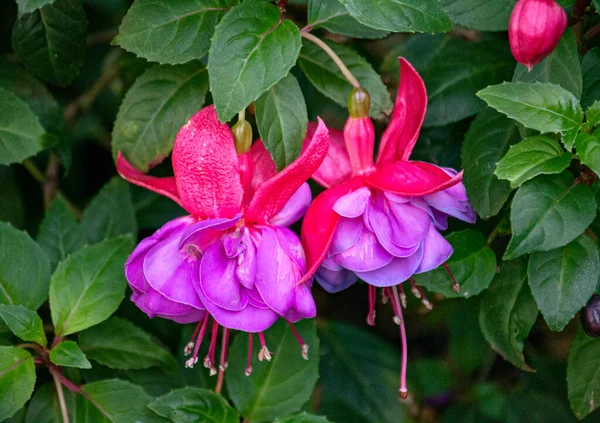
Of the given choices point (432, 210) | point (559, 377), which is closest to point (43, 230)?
point (432, 210)

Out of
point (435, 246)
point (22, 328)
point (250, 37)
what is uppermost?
point (250, 37)

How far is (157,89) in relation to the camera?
1.01 m

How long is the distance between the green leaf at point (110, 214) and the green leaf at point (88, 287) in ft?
0.62

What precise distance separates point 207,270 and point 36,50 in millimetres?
570

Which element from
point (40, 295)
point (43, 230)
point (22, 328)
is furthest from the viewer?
point (43, 230)

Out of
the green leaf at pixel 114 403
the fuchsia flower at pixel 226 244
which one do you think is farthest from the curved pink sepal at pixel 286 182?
the green leaf at pixel 114 403

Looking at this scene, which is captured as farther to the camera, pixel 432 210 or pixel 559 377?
pixel 559 377

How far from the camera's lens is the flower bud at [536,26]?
846mm

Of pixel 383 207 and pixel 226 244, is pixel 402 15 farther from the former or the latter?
pixel 226 244

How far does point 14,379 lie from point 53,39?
53 centimetres

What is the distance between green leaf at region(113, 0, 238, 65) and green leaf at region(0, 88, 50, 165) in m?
0.24

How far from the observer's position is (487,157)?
3.22 feet

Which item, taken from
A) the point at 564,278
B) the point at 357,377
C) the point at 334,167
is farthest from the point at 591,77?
the point at 357,377

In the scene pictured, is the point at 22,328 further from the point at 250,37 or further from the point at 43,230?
the point at 250,37
